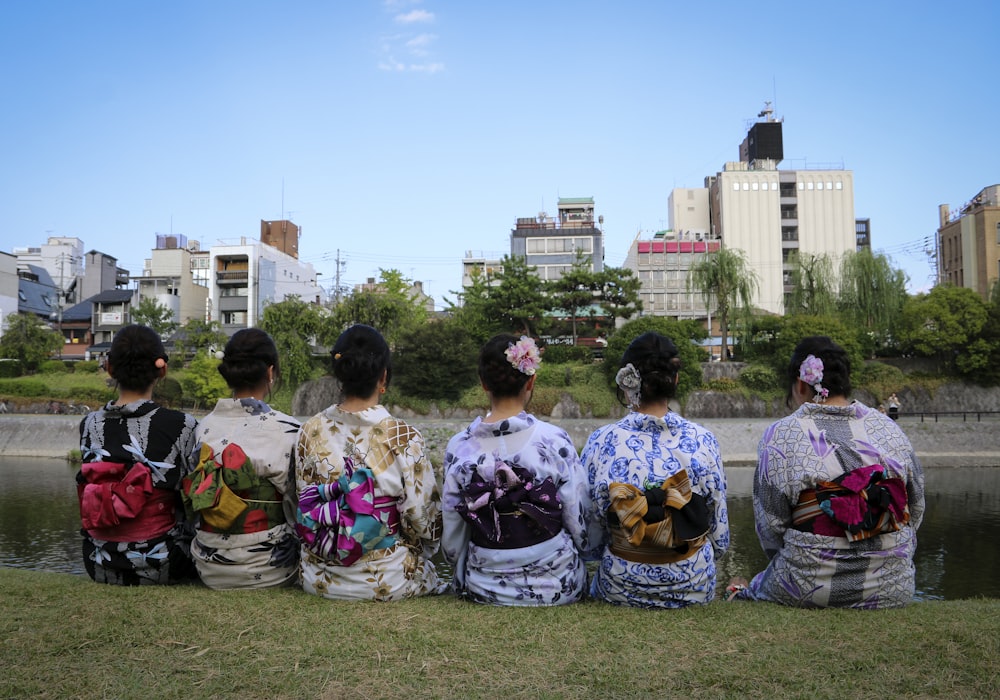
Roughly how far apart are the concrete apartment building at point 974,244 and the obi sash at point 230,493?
5051 cm

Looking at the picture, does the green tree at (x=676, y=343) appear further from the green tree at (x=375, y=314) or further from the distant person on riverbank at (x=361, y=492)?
the distant person on riverbank at (x=361, y=492)

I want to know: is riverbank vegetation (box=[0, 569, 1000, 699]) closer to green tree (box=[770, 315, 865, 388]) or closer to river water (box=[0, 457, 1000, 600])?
river water (box=[0, 457, 1000, 600])

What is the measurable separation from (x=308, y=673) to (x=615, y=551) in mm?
1482

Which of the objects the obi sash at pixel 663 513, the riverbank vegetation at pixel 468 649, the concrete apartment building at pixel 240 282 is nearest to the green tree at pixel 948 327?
the riverbank vegetation at pixel 468 649

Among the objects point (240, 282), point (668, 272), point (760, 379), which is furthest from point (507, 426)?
point (668, 272)

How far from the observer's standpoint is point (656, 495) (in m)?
2.99

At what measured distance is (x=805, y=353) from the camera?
338 cm

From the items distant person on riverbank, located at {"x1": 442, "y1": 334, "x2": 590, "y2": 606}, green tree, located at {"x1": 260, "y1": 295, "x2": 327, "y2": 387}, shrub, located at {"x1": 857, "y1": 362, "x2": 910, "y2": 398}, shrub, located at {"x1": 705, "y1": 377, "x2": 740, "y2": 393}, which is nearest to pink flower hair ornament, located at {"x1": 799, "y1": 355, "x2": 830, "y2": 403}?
distant person on riverbank, located at {"x1": 442, "y1": 334, "x2": 590, "y2": 606}

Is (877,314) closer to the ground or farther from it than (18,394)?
farther from it

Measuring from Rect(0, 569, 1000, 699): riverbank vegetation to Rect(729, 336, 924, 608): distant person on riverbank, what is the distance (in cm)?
15

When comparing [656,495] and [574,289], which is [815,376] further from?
[574,289]

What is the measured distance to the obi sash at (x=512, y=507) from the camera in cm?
303

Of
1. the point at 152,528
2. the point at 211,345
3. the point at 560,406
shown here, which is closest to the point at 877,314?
the point at 560,406

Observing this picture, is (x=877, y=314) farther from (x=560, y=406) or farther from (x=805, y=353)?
(x=805, y=353)
